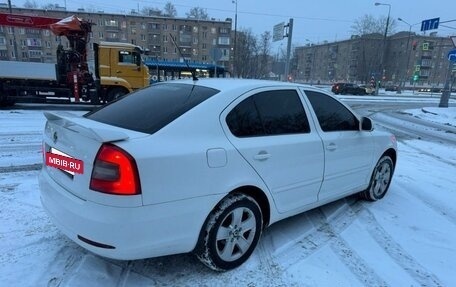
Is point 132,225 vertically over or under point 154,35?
under

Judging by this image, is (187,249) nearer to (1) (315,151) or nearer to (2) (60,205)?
(2) (60,205)

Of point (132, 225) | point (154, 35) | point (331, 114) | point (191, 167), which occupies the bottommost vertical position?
point (132, 225)

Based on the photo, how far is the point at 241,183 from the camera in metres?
2.91

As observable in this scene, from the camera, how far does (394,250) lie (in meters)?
3.55

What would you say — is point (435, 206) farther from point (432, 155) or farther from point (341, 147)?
point (432, 155)

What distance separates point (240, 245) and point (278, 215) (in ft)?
1.72

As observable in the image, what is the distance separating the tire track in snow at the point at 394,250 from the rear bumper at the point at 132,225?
1953 mm

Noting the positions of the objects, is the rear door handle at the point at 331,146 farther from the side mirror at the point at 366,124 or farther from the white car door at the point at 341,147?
the side mirror at the point at 366,124

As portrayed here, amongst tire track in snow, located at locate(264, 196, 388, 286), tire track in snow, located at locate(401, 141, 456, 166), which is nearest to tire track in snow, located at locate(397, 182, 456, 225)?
tire track in snow, located at locate(264, 196, 388, 286)

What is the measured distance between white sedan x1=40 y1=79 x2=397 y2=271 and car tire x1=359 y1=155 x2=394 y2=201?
1.07m

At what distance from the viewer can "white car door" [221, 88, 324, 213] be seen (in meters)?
3.02

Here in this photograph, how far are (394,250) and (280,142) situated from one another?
1.65m

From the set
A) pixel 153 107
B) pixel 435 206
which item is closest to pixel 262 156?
pixel 153 107

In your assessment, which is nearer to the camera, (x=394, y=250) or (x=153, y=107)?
(x=153, y=107)
